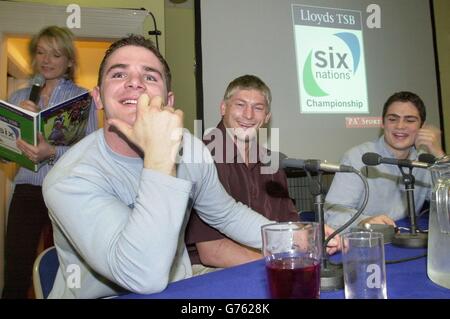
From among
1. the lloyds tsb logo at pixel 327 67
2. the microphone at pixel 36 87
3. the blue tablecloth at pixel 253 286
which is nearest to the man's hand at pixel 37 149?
the microphone at pixel 36 87

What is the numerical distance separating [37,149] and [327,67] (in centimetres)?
187

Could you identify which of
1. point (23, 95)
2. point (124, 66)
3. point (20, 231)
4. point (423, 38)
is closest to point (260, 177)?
point (124, 66)

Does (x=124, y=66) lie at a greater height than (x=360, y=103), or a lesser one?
lesser

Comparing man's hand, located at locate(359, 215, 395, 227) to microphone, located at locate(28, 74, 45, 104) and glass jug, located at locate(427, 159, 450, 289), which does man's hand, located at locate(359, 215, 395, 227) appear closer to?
glass jug, located at locate(427, 159, 450, 289)

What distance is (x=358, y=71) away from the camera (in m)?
2.71

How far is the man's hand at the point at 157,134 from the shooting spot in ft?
2.42

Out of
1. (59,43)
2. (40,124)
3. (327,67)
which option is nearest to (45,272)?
(40,124)

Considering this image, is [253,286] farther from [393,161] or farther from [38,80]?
[38,80]

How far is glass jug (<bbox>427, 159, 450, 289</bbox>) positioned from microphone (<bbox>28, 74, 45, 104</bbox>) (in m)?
1.66

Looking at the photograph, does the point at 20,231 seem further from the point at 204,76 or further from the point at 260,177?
the point at 204,76

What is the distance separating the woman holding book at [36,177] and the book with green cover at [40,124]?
62 millimetres

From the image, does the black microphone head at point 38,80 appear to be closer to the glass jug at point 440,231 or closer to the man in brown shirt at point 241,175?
the man in brown shirt at point 241,175

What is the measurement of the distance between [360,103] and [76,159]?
230 centimetres

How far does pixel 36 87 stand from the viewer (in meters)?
1.81
